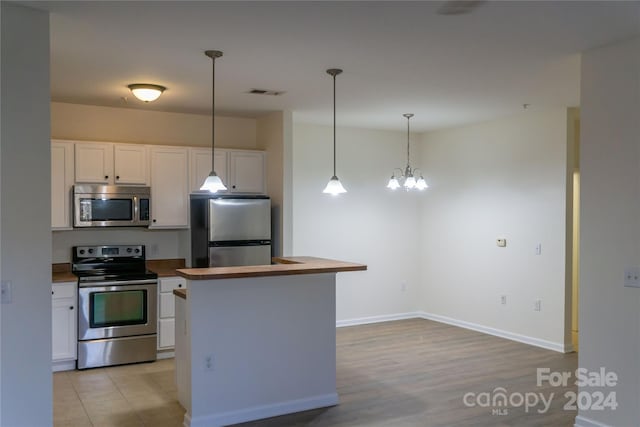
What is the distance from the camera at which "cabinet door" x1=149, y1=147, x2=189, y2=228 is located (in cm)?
563

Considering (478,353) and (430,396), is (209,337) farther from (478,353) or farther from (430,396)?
(478,353)

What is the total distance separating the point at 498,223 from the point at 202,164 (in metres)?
3.48

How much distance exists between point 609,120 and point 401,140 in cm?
405

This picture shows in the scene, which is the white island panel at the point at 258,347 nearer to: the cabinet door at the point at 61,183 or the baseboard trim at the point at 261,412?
the baseboard trim at the point at 261,412

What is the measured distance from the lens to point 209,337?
3.72 meters

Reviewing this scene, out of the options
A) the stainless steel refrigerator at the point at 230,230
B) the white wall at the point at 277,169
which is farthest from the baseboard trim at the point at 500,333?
the stainless steel refrigerator at the point at 230,230

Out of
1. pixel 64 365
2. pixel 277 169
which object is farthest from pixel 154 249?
pixel 277 169

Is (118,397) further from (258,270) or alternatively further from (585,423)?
(585,423)

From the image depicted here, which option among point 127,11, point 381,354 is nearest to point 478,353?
point 381,354

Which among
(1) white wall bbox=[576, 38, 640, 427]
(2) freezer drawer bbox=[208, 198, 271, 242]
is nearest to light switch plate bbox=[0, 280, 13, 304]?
(2) freezer drawer bbox=[208, 198, 271, 242]

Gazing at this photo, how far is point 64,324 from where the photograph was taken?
5023 mm

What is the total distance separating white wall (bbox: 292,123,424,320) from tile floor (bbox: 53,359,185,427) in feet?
8.17

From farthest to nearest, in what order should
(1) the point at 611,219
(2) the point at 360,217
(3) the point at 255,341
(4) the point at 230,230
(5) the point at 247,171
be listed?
(2) the point at 360,217, (5) the point at 247,171, (4) the point at 230,230, (3) the point at 255,341, (1) the point at 611,219

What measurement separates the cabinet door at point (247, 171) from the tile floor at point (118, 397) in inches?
78.4
